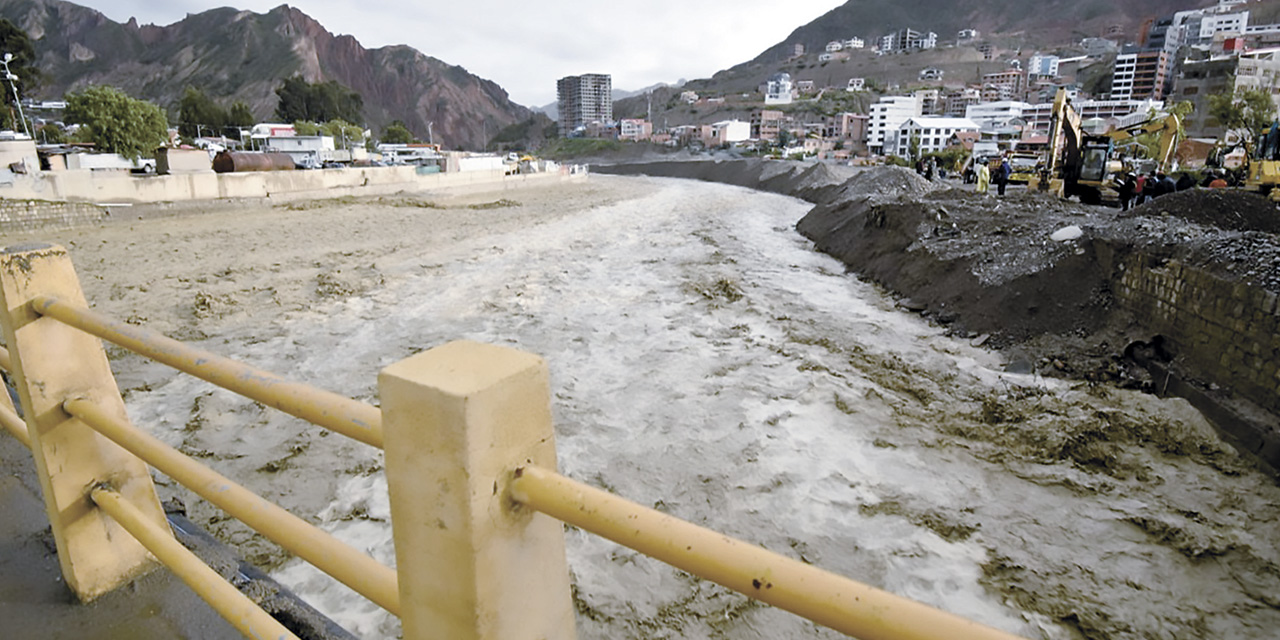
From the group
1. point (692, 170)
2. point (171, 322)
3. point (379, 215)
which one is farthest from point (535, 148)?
point (171, 322)

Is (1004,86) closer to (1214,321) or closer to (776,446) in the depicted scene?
(1214,321)

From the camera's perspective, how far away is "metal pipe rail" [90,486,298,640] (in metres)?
1.50

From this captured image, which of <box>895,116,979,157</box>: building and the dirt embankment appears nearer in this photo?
the dirt embankment

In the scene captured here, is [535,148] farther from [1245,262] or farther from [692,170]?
[1245,262]

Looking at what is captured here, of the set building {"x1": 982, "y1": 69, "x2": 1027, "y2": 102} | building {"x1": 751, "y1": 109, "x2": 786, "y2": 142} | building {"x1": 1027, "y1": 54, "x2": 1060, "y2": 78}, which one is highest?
building {"x1": 1027, "y1": 54, "x2": 1060, "y2": 78}

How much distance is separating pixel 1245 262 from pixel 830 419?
178 inches

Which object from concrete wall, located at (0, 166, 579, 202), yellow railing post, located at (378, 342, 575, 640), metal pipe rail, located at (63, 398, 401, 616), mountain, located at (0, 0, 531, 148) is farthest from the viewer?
mountain, located at (0, 0, 531, 148)

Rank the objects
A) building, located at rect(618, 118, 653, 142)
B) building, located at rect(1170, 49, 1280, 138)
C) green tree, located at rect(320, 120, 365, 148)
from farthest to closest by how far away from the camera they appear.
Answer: building, located at rect(618, 118, 653, 142), green tree, located at rect(320, 120, 365, 148), building, located at rect(1170, 49, 1280, 138)

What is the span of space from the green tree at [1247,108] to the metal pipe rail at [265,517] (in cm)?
5345

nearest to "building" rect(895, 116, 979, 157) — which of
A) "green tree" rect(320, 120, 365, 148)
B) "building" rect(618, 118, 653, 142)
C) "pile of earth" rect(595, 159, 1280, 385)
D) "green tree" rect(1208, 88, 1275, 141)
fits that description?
"green tree" rect(1208, 88, 1275, 141)

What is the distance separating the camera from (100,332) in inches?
68.1

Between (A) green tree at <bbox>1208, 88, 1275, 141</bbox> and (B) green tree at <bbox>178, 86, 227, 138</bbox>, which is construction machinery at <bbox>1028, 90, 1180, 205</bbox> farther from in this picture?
(B) green tree at <bbox>178, 86, 227, 138</bbox>

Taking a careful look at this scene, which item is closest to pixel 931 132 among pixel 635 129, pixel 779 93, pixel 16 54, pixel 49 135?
pixel 635 129

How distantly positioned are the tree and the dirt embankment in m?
88.8
